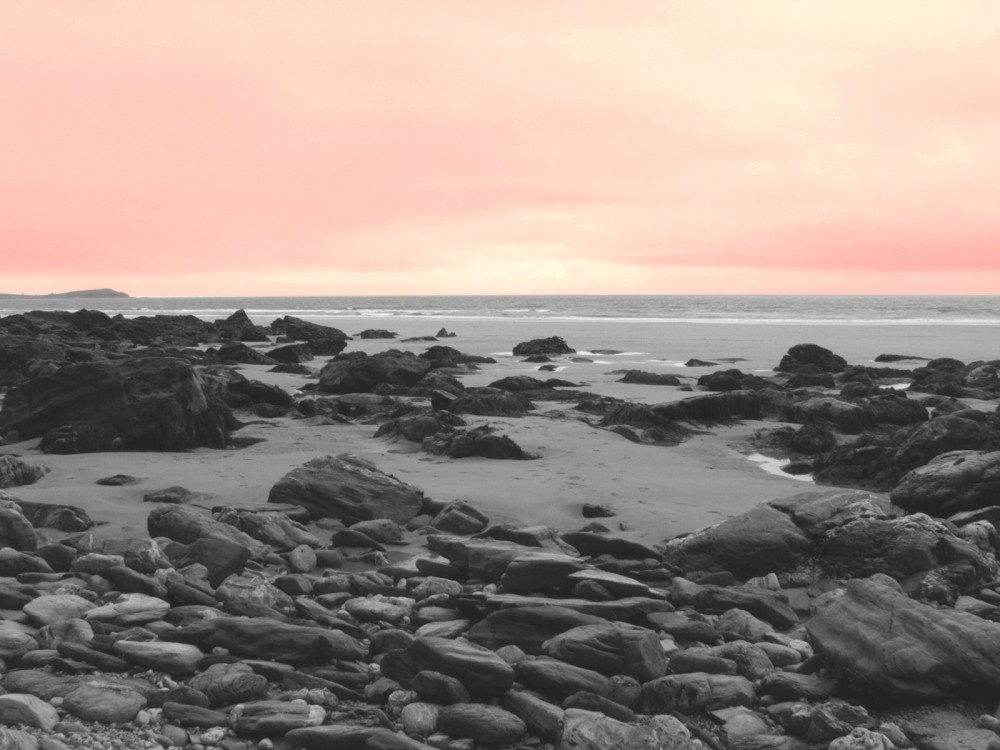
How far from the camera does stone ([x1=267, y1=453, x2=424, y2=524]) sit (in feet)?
22.8

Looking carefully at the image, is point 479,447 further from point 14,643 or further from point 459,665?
point 14,643

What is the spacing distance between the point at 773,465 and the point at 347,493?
16.7 ft

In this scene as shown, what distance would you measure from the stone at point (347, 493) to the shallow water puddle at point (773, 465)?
4190 millimetres

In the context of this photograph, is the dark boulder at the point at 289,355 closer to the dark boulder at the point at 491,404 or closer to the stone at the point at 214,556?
the dark boulder at the point at 491,404

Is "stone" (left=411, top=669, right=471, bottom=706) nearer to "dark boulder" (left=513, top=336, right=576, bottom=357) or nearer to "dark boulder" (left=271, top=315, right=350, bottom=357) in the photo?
"dark boulder" (left=513, top=336, right=576, bottom=357)

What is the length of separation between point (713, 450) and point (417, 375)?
7311mm

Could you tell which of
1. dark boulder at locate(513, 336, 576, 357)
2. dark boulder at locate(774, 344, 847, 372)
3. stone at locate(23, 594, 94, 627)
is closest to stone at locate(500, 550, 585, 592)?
stone at locate(23, 594, 94, 627)

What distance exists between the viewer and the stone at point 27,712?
3.37 m

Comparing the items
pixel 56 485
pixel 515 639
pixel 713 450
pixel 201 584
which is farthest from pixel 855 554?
pixel 56 485

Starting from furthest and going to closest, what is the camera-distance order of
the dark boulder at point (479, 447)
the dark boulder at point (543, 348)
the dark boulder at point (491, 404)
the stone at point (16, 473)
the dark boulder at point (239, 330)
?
the dark boulder at point (239, 330) < the dark boulder at point (543, 348) < the dark boulder at point (491, 404) < the dark boulder at point (479, 447) < the stone at point (16, 473)

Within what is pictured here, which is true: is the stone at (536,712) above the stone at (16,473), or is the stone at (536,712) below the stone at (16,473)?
below

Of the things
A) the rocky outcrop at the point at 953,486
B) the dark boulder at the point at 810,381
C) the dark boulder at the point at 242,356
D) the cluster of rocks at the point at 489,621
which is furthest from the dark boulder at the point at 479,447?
the dark boulder at the point at 242,356

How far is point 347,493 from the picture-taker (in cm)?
708

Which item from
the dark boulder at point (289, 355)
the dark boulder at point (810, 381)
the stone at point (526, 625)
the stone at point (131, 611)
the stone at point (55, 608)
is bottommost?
the stone at point (526, 625)
